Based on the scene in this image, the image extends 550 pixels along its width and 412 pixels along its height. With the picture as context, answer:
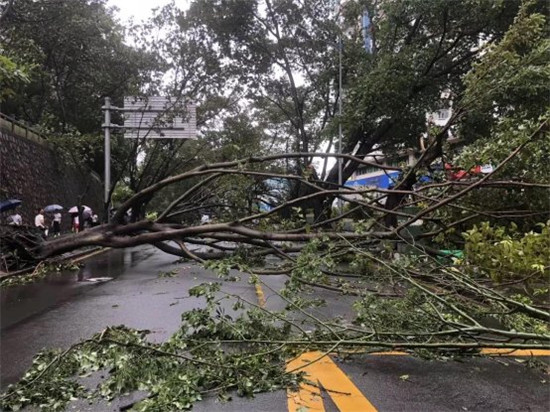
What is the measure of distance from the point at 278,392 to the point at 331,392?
407 millimetres

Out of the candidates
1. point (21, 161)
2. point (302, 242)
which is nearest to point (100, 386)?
point (302, 242)

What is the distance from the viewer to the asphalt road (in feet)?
12.6

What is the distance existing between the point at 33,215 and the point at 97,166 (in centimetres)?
1706

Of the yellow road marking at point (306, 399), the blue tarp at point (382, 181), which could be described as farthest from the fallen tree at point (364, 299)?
the blue tarp at point (382, 181)

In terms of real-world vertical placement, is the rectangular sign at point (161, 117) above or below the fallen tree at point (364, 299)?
above

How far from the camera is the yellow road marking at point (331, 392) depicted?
148 inches

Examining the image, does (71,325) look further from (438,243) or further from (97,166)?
(97,166)

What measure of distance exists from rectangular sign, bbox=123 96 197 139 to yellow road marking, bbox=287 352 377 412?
56.5ft

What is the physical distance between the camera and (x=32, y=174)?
22.9 meters

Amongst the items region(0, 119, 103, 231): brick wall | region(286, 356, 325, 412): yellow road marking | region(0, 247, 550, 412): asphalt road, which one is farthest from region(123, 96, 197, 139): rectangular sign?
region(286, 356, 325, 412): yellow road marking

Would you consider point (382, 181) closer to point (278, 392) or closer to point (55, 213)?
point (55, 213)

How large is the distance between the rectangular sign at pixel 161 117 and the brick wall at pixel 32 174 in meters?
3.77

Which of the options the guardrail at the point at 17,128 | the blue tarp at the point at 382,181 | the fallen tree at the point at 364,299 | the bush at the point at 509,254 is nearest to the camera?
the fallen tree at the point at 364,299

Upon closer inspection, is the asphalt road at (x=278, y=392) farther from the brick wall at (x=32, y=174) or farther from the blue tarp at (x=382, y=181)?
the brick wall at (x=32, y=174)
